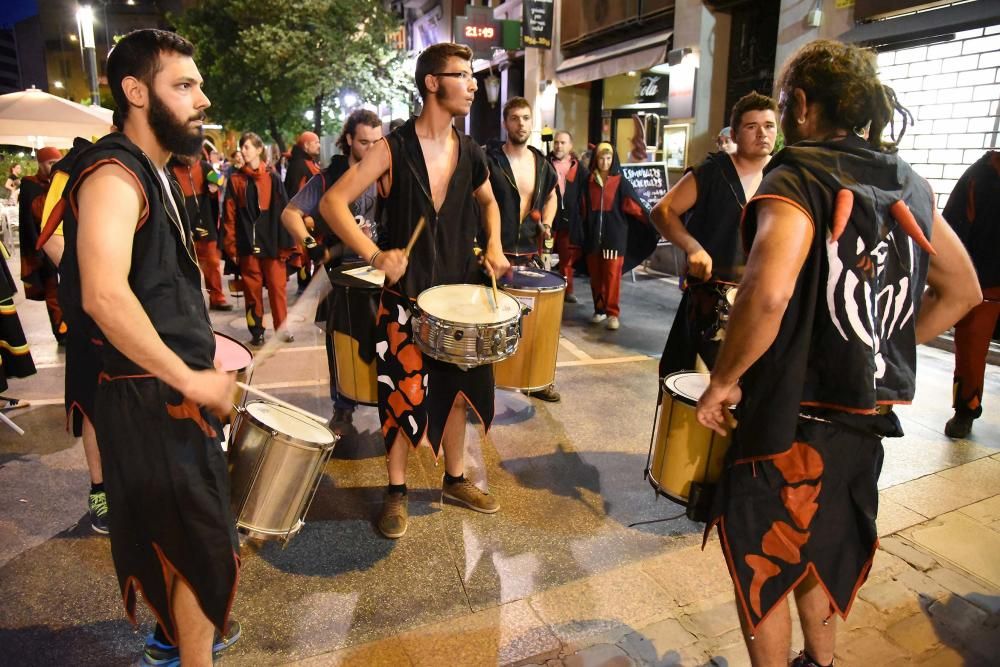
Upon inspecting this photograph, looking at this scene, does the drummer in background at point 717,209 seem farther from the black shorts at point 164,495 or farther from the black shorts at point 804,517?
the black shorts at point 164,495

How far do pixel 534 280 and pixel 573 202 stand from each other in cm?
390

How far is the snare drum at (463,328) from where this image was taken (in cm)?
273

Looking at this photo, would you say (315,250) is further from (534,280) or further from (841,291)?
(841,291)

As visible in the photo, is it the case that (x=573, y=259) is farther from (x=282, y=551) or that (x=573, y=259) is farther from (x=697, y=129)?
(x=282, y=551)

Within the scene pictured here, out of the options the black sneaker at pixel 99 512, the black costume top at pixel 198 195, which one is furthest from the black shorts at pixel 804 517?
the black costume top at pixel 198 195

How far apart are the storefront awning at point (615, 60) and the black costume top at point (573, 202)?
4570 millimetres

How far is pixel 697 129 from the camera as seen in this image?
10328 mm

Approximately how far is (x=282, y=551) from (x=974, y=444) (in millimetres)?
4240

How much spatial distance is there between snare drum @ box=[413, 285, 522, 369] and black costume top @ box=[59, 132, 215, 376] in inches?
41.2

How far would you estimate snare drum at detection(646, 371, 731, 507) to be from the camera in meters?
2.40

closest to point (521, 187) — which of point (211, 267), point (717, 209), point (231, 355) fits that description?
point (717, 209)

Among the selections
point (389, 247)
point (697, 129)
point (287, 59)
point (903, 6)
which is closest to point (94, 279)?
point (389, 247)

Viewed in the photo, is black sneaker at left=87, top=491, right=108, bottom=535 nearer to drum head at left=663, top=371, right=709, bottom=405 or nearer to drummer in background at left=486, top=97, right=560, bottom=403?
drum head at left=663, top=371, right=709, bottom=405

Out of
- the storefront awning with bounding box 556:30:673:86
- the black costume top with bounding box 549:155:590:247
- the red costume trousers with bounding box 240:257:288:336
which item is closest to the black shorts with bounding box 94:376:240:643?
the red costume trousers with bounding box 240:257:288:336
